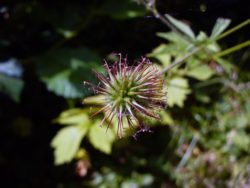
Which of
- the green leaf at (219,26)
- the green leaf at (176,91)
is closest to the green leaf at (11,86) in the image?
the green leaf at (176,91)

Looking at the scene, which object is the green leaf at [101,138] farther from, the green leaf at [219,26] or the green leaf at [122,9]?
the green leaf at [219,26]

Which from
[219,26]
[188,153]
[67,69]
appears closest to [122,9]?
[67,69]

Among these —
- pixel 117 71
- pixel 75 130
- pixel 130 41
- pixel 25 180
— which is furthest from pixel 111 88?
pixel 25 180

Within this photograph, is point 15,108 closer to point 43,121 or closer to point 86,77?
point 43,121

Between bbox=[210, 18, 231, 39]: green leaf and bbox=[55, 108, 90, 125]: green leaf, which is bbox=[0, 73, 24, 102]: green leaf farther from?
bbox=[210, 18, 231, 39]: green leaf

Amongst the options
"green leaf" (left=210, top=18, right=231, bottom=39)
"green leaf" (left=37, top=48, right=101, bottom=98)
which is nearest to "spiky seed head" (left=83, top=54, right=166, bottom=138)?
"green leaf" (left=210, top=18, right=231, bottom=39)

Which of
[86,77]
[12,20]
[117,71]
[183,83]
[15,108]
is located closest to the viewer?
[117,71]
